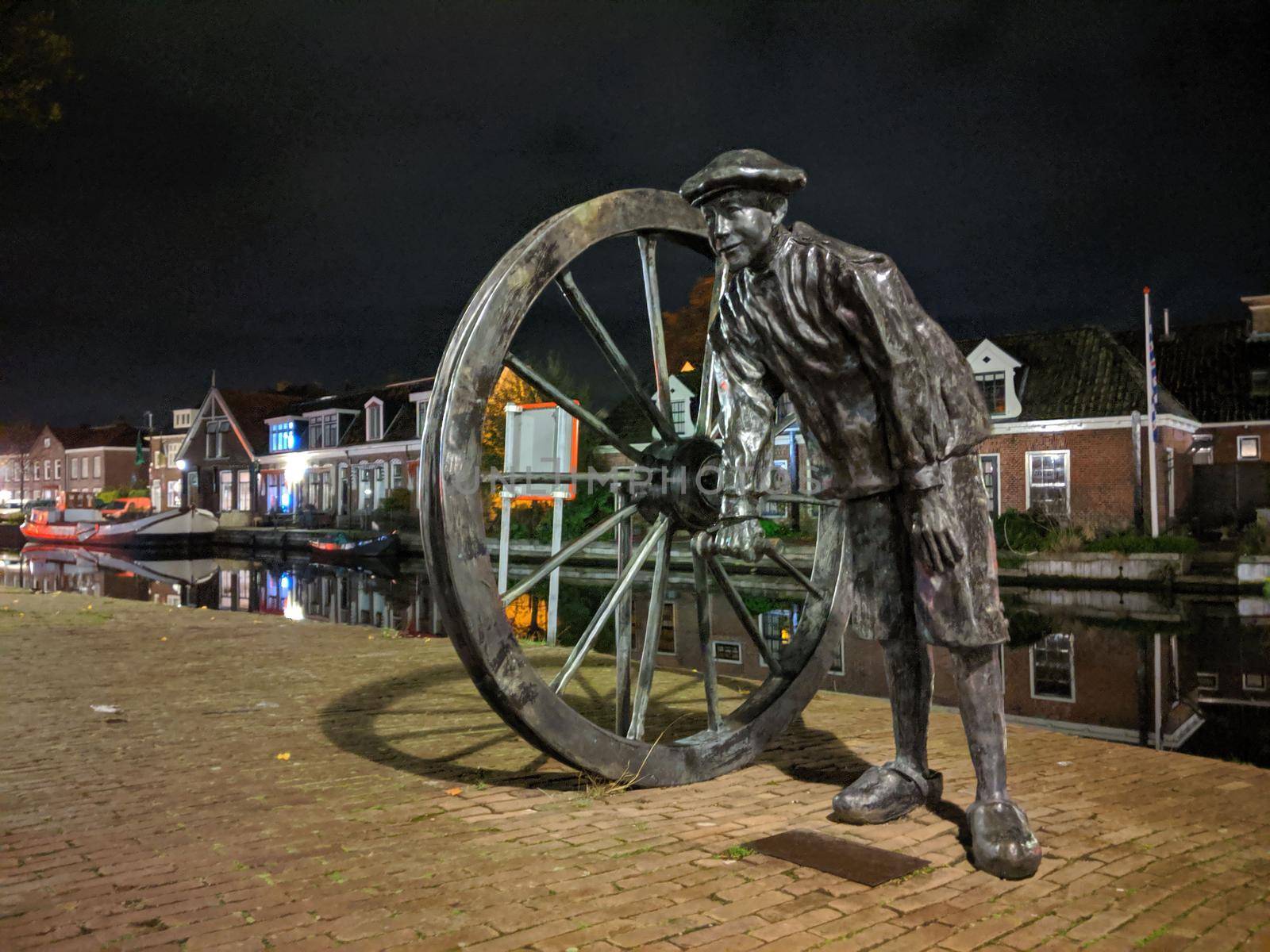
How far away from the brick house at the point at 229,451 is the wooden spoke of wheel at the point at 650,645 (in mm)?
41875

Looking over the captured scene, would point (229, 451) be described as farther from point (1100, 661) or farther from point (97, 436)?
point (1100, 661)

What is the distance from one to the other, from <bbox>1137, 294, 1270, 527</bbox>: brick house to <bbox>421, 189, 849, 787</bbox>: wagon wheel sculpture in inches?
867

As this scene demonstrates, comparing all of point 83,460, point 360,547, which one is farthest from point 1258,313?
point 83,460

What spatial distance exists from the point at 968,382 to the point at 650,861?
170cm

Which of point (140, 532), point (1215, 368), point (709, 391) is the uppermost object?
point (1215, 368)

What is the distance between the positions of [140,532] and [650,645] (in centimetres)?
3394

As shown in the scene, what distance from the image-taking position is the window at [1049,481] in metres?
22.9

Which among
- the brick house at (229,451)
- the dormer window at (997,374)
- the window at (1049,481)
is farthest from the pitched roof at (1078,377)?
the brick house at (229,451)

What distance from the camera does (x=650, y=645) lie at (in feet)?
12.3

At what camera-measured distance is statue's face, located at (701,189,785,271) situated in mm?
3076

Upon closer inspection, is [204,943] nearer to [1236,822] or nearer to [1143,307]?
[1236,822]

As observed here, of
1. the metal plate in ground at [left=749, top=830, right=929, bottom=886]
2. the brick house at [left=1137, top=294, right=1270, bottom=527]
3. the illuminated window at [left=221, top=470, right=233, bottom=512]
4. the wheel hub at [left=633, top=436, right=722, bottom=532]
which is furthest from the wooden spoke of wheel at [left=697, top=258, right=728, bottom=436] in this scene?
the illuminated window at [left=221, top=470, right=233, bottom=512]

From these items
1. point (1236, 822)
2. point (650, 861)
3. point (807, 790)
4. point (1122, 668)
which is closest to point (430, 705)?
point (807, 790)

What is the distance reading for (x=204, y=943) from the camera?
7.18ft
